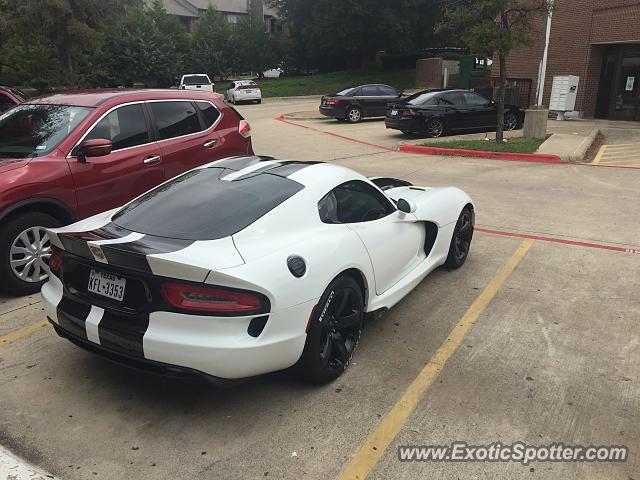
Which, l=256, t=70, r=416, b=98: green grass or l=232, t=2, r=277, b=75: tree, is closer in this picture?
l=256, t=70, r=416, b=98: green grass

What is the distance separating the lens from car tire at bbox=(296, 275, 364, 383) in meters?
3.32

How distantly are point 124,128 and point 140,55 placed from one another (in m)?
36.6

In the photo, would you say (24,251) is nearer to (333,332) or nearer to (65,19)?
(333,332)

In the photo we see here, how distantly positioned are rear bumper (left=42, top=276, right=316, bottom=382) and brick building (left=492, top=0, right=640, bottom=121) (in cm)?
1942

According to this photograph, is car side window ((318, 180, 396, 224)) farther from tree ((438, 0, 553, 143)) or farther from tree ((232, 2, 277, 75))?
tree ((232, 2, 277, 75))

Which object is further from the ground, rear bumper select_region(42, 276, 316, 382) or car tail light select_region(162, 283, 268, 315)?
car tail light select_region(162, 283, 268, 315)

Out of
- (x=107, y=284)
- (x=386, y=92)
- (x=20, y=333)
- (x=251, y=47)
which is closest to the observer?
(x=107, y=284)

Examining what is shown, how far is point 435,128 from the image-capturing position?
53.8 feet

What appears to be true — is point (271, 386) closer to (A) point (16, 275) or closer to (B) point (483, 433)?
(B) point (483, 433)

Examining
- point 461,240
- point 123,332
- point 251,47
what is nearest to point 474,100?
point 461,240

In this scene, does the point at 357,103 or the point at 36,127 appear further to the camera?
the point at 357,103

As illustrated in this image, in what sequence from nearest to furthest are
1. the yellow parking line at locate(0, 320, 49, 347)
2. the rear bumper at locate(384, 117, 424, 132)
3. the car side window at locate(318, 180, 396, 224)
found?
1. the car side window at locate(318, 180, 396, 224)
2. the yellow parking line at locate(0, 320, 49, 347)
3. the rear bumper at locate(384, 117, 424, 132)

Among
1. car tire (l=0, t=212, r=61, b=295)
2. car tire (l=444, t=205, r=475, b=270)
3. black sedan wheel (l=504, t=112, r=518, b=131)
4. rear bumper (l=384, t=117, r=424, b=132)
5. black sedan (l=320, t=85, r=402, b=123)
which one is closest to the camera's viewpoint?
car tire (l=0, t=212, r=61, b=295)

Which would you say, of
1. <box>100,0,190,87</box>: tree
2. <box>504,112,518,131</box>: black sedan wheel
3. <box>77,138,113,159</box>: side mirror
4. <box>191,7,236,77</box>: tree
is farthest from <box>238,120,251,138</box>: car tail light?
<box>191,7,236,77</box>: tree
